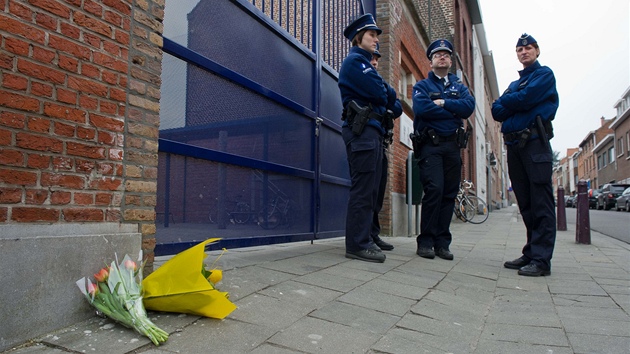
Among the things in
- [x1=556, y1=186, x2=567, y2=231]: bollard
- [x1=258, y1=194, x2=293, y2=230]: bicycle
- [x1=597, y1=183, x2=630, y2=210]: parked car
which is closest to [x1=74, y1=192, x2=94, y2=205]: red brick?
[x1=258, y1=194, x2=293, y2=230]: bicycle

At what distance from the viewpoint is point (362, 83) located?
12.0 feet

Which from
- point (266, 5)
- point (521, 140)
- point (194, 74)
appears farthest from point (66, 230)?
point (521, 140)

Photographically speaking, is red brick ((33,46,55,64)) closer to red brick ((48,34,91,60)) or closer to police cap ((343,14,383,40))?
red brick ((48,34,91,60))

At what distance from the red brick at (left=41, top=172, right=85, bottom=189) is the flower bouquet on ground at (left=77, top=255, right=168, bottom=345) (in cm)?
41

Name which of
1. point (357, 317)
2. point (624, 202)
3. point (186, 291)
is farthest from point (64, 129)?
point (624, 202)

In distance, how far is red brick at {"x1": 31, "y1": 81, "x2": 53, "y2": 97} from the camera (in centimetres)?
179

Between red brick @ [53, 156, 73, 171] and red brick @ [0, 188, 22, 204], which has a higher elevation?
red brick @ [53, 156, 73, 171]

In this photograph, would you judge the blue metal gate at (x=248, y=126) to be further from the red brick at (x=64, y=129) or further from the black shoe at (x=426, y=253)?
the black shoe at (x=426, y=253)

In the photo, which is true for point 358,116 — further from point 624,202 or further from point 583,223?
point 624,202

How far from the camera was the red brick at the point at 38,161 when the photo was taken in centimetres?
177

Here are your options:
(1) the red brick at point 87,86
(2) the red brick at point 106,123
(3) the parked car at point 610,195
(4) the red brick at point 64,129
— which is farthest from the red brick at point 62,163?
(3) the parked car at point 610,195

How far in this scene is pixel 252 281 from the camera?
8.48ft

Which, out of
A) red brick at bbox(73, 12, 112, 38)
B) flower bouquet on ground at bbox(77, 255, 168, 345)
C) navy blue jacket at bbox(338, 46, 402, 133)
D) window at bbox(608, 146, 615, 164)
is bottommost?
flower bouquet on ground at bbox(77, 255, 168, 345)

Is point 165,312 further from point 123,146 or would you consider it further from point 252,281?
point 123,146
